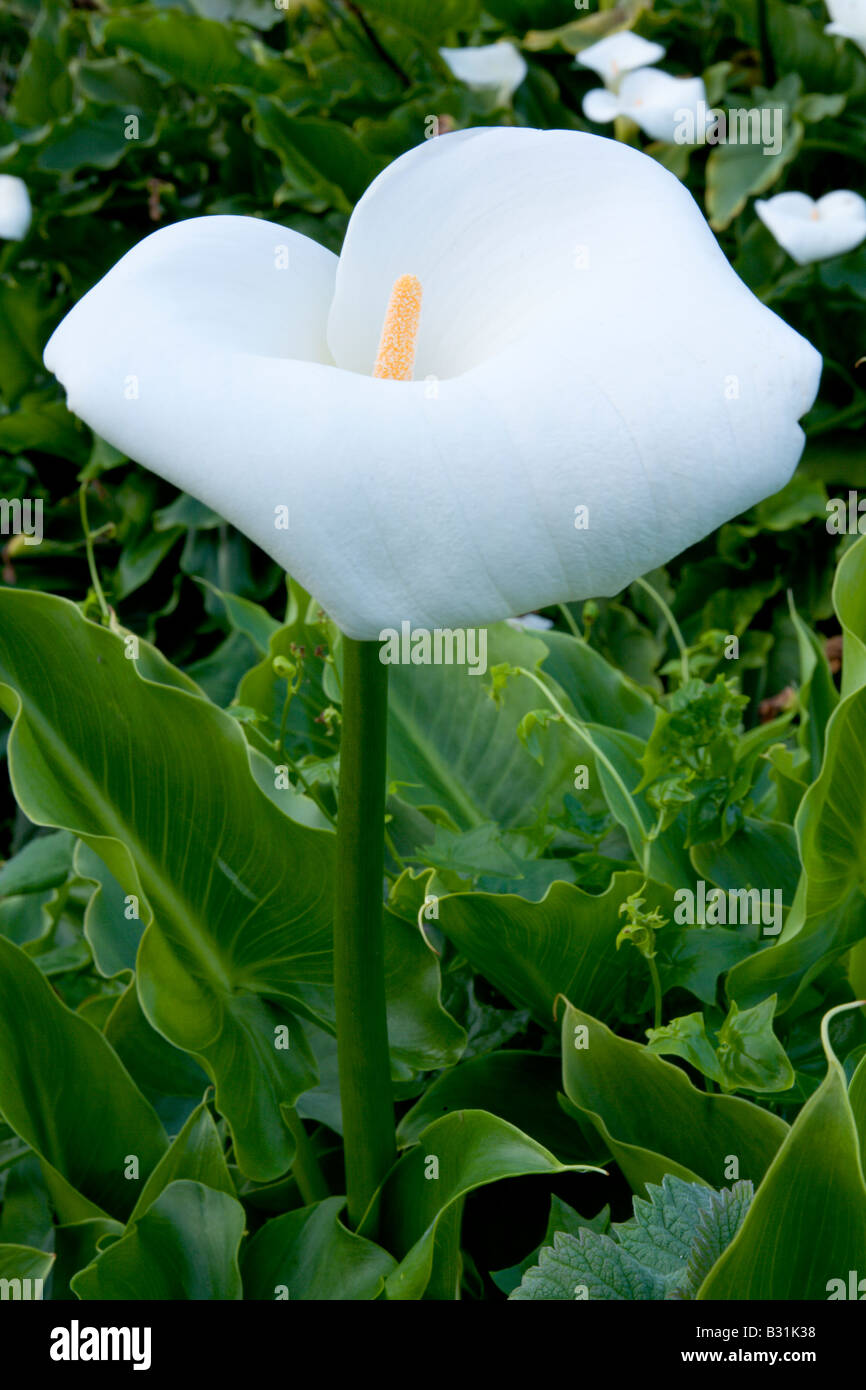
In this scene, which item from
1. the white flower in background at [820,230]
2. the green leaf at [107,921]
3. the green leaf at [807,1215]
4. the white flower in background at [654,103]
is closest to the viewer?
the green leaf at [807,1215]

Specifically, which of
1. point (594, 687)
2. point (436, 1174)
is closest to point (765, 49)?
point (594, 687)

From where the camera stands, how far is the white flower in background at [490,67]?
1.77 meters

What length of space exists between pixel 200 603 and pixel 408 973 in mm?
1345

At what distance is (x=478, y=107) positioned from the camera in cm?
180

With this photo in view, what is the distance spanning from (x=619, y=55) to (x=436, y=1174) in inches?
60.7

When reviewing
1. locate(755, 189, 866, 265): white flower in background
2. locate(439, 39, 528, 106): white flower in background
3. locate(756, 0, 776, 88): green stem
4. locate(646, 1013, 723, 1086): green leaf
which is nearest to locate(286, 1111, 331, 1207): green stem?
locate(646, 1013, 723, 1086): green leaf

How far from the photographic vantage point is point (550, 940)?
0.75 meters

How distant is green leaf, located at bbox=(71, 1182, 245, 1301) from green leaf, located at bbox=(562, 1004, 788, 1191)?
216mm

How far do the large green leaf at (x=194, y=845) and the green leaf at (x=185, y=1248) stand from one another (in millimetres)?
32

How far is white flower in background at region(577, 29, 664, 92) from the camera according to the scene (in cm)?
165

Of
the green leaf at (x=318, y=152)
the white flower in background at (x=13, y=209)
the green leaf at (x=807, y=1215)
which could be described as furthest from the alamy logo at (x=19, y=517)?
the green leaf at (x=807, y=1215)

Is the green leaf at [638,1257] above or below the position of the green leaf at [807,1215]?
below
